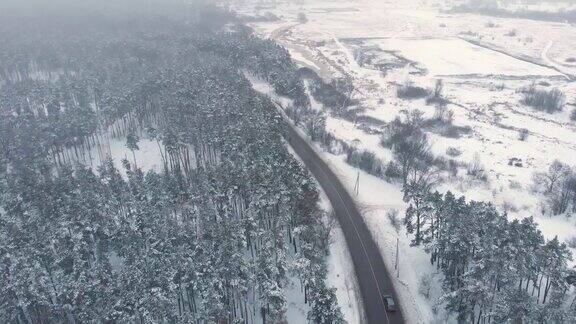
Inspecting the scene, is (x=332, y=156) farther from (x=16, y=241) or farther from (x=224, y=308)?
(x=16, y=241)

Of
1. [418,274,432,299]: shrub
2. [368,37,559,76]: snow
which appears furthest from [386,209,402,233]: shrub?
[368,37,559,76]: snow

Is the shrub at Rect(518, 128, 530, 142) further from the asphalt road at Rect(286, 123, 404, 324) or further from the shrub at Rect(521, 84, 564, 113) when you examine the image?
the asphalt road at Rect(286, 123, 404, 324)

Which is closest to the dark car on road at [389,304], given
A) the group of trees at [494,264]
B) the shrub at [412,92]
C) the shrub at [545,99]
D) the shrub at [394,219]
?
the group of trees at [494,264]

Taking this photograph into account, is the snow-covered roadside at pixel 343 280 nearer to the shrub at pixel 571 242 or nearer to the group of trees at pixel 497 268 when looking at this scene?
the group of trees at pixel 497 268

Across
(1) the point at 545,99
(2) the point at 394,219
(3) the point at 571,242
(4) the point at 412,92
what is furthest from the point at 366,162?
(1) the point at 545,99

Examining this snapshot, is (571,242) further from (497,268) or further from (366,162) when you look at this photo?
(366,162)

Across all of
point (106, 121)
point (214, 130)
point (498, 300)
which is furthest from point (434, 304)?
point (106, 121)

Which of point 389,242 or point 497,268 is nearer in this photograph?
point 497,268
